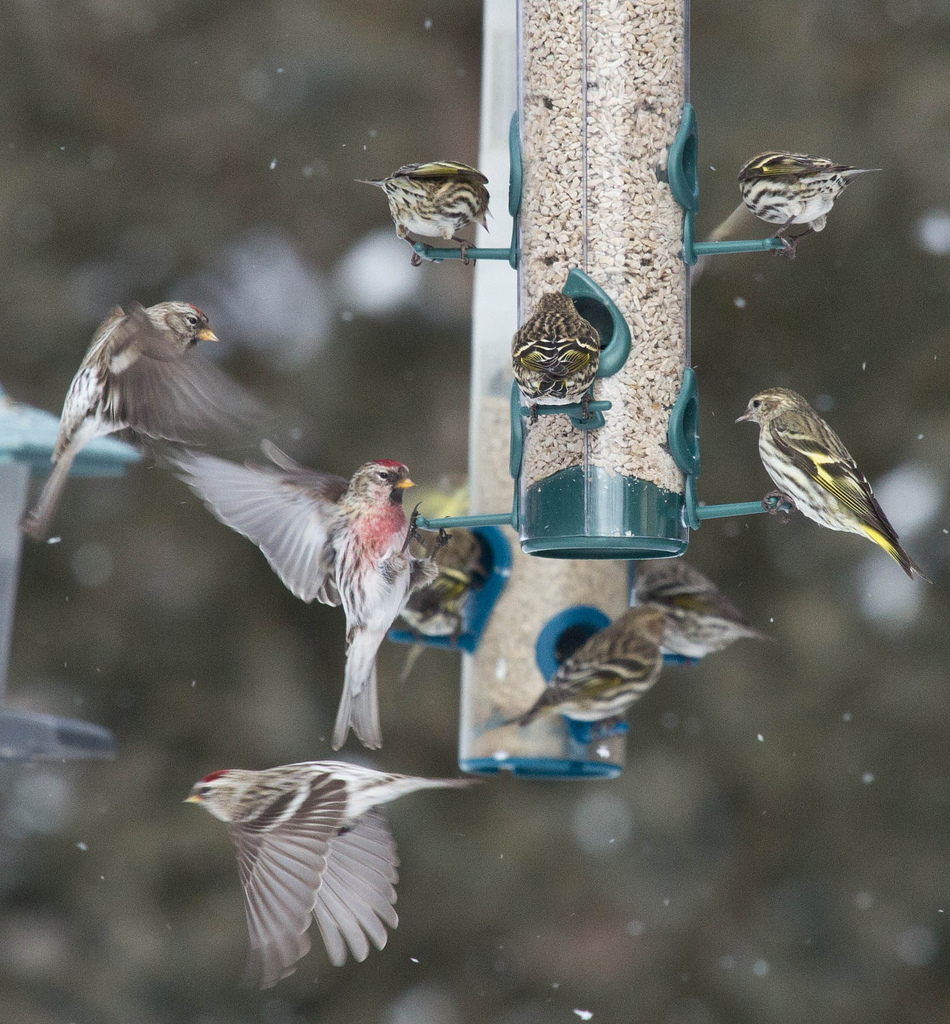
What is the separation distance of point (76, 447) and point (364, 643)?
92cm

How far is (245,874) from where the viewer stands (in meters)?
4.26

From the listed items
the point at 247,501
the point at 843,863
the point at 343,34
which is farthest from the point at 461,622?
the point at 343,34

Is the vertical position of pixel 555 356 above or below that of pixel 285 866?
above

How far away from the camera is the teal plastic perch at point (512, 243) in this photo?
4.82 meters

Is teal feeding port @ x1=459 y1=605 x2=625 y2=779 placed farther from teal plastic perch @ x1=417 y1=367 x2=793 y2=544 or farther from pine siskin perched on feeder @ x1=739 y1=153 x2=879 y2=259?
pine siskin perched on feeder @ x1=739 y1=153 x2=879 y2=259

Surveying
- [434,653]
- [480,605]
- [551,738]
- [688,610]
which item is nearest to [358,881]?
[551,738]

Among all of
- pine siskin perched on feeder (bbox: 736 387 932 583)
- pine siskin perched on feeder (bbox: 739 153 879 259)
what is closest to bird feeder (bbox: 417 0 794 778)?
pine siskin perched on feeder (bbox: 739 153 879 259)

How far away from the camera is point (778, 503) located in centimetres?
451

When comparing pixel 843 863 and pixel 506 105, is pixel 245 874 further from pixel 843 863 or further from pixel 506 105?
pixel 843 863

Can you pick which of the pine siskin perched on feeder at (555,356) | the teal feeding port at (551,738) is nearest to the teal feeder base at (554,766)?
the teal feeding port at (551,738)

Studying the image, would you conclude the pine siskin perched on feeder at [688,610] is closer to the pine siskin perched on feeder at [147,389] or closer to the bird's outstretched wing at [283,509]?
the bird's outstretched wing at [283,509]

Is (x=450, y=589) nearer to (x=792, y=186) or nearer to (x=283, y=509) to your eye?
(x=283, y=509)

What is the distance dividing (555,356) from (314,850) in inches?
51.1

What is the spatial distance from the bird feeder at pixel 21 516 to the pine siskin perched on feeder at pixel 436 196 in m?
0.97
